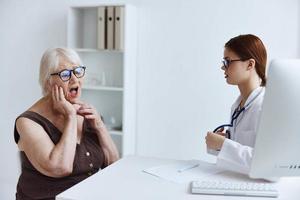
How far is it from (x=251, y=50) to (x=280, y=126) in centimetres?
68

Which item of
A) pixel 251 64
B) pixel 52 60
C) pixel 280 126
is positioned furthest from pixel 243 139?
pixel 52 60

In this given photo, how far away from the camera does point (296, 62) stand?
1.31 metres

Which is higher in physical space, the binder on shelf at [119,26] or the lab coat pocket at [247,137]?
the binder on shelf at [119,26]

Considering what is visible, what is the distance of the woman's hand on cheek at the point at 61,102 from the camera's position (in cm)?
202

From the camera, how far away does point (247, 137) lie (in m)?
1.82

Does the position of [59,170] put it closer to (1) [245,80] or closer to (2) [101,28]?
(1) [245,80]

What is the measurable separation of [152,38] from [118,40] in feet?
1.03

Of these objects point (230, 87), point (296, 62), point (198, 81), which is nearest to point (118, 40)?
point (198, 81)

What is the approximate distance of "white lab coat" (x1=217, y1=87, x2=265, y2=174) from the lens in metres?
1.59

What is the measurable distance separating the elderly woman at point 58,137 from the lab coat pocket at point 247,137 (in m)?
0.71

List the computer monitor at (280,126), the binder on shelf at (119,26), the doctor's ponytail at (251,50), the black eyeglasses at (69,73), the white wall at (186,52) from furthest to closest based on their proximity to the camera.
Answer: the binder on shelf at (119,26)
the white wall at (186,52)
the black eyeglasses at (69,73)
the doctor's ponytail at (251,50)
the computer monitor at (280,126)

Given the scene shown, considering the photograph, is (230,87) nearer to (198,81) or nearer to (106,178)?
(198,81)

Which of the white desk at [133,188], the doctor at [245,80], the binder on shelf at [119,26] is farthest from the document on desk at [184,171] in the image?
the binder on shelf at [119,26]

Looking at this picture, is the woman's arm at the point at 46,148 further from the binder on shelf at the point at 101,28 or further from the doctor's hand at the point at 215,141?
the binder on shelf at the point at 101,28
